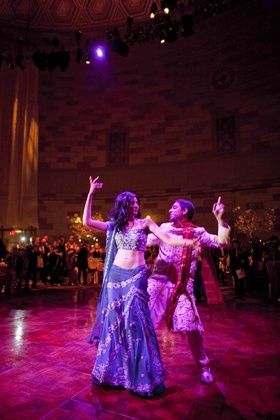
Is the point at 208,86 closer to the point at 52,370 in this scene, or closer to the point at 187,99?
the point at 187,99

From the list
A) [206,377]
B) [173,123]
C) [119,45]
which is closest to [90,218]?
[206,377]

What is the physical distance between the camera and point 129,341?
2.86 metres

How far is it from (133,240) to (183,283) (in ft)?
2.20

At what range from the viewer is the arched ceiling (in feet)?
52.2

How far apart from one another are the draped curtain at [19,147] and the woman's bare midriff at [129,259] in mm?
13121

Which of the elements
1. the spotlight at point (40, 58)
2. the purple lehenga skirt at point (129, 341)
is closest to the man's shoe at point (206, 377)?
the purple lehenga skirt at point (129, 341)

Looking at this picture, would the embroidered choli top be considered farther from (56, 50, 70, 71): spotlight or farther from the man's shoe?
(56, 50, 70, 71): spotlight

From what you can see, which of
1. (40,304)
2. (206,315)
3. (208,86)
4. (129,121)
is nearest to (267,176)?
(208,86)

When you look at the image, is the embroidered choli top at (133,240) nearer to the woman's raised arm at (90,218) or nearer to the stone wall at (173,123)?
the woman's raised arm at (90,218)

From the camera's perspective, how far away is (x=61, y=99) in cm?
1686

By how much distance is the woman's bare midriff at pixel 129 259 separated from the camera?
2991 mm

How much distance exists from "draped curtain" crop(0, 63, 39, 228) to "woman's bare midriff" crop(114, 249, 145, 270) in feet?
43.0

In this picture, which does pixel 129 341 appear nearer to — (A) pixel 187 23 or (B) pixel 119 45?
(A) pixel 187 23

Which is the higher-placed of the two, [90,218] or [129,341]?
[90,218]
